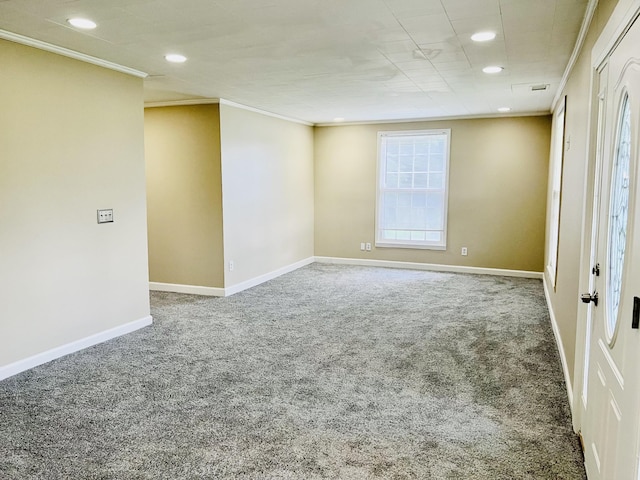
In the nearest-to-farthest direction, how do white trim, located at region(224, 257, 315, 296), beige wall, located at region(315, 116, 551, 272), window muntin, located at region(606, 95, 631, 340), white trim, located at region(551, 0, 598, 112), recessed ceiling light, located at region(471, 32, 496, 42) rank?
window muntin, located at region(606, 95, 631, 340), white trim, located at region(551, 0, 598, 112), recessed ceiling light, located at region(471, 32, 496, 42), white trim, located at region(224, 257, 315, 296), beige wall, located at region(315, 116, 551, 272)

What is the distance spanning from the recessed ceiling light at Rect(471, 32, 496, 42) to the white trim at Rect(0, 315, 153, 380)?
3788 millimetres

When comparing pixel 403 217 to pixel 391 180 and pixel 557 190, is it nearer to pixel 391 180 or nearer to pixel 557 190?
pixel 391 180

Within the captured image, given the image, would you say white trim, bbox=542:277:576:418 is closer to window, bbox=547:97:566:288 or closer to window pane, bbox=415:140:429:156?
window, bbox=547:97:566:288

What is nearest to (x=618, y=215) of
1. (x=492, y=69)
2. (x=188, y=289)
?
(x=492, y=69)

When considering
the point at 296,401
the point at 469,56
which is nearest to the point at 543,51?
the point at 469,56

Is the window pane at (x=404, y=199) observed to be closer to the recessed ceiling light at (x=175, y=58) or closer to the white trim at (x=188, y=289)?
the white trim at (x=188, y=289)

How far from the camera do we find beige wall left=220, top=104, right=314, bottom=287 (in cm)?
588

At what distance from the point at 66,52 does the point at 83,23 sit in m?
0.77

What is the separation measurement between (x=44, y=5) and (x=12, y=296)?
77.8 inches

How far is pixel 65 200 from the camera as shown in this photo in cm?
374

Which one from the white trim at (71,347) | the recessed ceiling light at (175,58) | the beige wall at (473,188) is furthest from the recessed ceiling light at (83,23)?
the beige wall at (473,188)

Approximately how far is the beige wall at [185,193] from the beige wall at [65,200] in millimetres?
1266

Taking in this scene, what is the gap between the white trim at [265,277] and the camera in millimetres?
5984

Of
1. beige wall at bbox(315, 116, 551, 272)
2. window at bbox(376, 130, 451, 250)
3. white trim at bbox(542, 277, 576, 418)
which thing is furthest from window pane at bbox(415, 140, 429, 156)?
white trim at bbox(542, 277, 576, 418)
